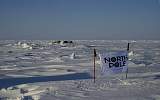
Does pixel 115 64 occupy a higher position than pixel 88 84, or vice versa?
pixel 115 64

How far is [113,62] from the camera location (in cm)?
1095

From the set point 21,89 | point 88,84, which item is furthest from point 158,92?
point 21,89

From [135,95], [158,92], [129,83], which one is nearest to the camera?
[135,95]

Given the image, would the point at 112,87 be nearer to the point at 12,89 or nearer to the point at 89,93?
the point at 89,93

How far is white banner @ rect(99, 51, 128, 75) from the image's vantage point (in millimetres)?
10695

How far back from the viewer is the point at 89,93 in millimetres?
9375

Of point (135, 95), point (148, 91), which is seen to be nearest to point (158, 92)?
point (148, 91)

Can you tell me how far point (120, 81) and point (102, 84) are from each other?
1.16 metres

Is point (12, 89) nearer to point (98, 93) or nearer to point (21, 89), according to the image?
point (21, 89)

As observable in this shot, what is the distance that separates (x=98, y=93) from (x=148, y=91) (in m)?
1.77

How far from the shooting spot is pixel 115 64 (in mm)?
11039

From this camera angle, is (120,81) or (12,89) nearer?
(12,89)

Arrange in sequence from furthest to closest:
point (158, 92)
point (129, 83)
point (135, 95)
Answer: point (129, 83) → point (158, 92) → point (135, 95)

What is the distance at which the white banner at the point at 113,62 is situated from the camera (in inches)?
421
